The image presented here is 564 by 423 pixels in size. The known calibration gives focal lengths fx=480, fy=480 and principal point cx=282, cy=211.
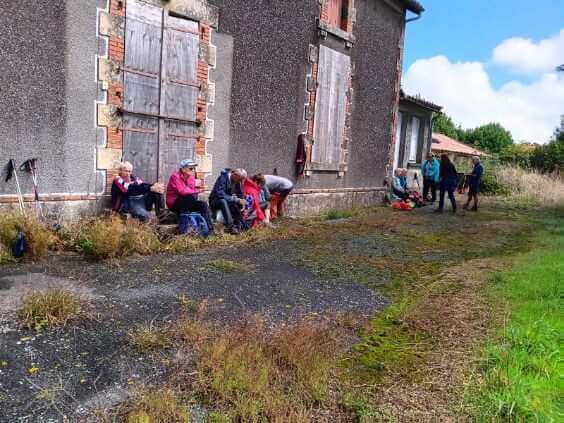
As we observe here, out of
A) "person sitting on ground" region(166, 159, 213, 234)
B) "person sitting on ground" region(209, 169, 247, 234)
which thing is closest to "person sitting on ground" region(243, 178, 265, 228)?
"person sitting on ground" region(209, 169, 247, 234)

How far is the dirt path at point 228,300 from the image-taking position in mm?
2754

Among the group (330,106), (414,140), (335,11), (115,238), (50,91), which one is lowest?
Answer: (115,238)

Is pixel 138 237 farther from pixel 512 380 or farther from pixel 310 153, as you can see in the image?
pixel 310 153

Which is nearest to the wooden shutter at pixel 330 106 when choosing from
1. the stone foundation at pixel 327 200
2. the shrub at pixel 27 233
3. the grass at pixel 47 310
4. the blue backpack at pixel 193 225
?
the stone foundation at pixel 327 200

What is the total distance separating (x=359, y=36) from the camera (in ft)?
39.5

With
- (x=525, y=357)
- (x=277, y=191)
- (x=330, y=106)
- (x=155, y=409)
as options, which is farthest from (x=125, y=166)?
(x=330, y=106)

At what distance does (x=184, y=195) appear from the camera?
6.96 meters

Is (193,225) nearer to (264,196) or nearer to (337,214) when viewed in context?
(264,196)

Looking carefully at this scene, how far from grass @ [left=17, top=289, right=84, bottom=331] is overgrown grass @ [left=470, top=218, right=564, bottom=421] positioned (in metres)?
2.85

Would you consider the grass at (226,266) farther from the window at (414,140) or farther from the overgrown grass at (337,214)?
the window at (414,140)

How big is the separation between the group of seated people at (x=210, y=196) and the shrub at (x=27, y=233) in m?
1.45

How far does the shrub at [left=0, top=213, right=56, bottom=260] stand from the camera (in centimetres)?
522

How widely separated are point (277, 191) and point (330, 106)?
3114 mm

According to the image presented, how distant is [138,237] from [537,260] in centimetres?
519
